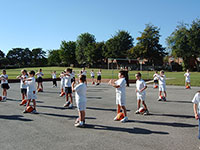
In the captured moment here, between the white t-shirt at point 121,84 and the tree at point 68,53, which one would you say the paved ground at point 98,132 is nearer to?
the white t-shirt at point 121,84

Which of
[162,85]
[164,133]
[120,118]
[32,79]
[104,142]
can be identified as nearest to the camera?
[104,142]

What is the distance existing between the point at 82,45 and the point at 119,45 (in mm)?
22710

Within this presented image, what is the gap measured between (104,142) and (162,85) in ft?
24.2

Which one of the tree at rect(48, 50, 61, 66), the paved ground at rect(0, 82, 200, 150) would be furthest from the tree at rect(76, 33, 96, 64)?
the paved ground at rect(0, 82, 200, 150)

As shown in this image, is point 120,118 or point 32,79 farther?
point 32,79

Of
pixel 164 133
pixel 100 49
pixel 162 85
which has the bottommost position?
pixel 164 133

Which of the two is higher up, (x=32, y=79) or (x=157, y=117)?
(x=32, y=79)

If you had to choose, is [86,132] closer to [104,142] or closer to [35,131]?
[104,142]

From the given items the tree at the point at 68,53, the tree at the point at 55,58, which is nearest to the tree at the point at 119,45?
the tree at the point at 68,53

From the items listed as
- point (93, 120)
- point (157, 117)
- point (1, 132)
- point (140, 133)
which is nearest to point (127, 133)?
point (140, 133)

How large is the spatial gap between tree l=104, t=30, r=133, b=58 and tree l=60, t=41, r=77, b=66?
2510cm

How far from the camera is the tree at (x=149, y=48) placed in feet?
225

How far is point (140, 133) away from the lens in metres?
5.57

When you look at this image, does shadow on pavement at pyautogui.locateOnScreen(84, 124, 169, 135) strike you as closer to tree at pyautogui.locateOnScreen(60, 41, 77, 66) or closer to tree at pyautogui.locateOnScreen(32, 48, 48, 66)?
tree at pyautogui.locateOnScreen(60, 41, 77, 66)
